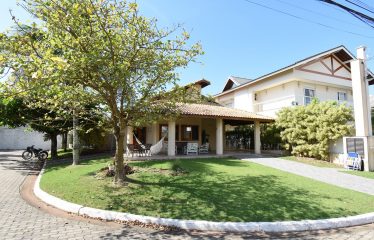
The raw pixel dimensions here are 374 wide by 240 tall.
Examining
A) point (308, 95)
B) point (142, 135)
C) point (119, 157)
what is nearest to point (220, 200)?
point (119, 157)

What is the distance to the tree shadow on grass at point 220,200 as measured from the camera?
655 cm

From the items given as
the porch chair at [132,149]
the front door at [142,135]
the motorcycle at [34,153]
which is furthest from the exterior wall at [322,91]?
the motorcycle at [34,153]

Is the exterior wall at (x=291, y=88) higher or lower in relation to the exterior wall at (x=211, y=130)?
higher

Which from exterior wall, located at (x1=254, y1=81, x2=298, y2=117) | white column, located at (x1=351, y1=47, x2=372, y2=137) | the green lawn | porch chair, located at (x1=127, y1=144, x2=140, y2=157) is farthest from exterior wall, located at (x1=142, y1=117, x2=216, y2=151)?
the green lawn

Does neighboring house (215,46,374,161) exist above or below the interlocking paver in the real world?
above

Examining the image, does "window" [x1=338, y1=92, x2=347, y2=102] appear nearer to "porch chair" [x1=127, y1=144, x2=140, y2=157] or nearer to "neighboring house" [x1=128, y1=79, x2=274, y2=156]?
"neighboring house" [x1=128, y1=79, x2=274, y2=156]

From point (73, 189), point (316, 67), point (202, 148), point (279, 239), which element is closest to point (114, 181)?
point (73, 189)

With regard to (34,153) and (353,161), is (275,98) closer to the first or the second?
(353,161)

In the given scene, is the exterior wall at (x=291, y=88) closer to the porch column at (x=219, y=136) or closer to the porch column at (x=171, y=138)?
the porch column at (x=219, y=136)

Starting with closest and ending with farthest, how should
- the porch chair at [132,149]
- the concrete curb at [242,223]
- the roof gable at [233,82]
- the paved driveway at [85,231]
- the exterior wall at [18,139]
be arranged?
the paved driveway at [85,231] → the concrete curb at [242,223] → the porch chair at [132,149] → the roof gable at [233,82] → the exterior wall at [18,139]

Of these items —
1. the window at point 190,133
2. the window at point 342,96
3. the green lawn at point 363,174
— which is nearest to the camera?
the green lawn at point 363,174

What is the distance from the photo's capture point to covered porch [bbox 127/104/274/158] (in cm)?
1808

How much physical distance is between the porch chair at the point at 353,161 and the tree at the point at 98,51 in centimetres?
1126

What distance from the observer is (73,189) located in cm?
880
